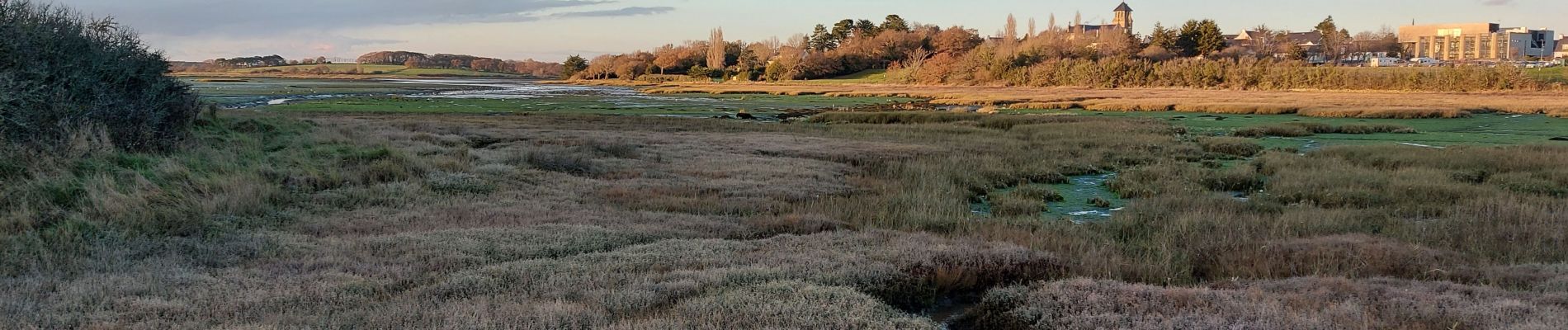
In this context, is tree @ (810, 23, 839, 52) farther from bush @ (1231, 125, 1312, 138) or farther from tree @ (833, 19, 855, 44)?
bush @ (1231, 125, 1312, 138)

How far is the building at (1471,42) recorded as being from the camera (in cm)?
18212

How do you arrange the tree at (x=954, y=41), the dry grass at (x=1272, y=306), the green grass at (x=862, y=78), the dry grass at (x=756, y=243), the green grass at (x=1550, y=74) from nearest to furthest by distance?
the dry grass at (x=1272, y=306) → the dry grass at (x=756, y=243) → the green grass at (x=1550, y=74) → the green grass at (x=862, y=78) → the tree at (x=954, y=41)

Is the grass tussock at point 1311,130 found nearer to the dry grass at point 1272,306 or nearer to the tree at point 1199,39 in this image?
the dry grass at point 1272,306

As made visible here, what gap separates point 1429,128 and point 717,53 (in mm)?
143166

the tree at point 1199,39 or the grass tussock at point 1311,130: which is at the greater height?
the tree at point 1199,39

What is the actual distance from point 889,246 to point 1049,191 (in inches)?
308

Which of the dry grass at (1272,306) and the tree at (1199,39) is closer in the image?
the dry grass at (1272,306)

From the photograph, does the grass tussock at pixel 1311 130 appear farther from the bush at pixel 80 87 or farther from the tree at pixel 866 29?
the tree at pixel 866 29

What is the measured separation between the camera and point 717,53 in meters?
172

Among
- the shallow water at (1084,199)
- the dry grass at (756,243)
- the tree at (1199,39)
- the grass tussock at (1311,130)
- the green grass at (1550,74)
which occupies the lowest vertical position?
the shallow water at (1084,199)

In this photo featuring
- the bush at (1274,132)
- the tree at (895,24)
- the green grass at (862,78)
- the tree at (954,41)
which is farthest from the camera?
the tree at (895,24)

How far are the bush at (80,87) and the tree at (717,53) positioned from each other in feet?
480

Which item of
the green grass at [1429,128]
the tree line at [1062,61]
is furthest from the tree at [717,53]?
the green grass at [1429,128]

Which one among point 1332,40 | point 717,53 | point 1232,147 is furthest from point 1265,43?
point 1232,147
